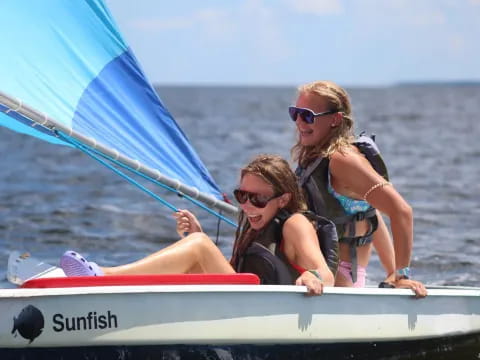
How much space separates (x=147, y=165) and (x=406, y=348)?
194 centimetres

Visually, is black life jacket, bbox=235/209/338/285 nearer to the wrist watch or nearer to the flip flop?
the wrist watch

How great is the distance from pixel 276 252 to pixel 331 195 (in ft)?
1.87

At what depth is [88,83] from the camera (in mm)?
6348

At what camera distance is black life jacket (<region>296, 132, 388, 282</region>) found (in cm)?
553

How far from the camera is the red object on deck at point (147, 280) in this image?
469 cm

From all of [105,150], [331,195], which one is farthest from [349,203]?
[105,150]

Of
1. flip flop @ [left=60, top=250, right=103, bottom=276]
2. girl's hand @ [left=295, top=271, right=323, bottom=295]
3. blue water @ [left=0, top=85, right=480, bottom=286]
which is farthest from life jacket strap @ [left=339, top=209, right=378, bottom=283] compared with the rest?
blue water @ [left=0, top=85, right=480, bottom=286]

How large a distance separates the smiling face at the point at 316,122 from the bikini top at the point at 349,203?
0.85 ft

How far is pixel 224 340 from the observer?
4.86 metres

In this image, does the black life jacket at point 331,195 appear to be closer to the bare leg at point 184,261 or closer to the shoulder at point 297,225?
the shoulder at point 297,225

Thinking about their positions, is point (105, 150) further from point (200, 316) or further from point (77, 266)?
point (200, 316)

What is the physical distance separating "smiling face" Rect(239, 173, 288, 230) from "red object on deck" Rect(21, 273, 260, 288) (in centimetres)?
43

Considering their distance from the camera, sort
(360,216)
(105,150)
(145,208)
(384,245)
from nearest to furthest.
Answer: (360,216) < (105,150) < (384,245) < (145,208)

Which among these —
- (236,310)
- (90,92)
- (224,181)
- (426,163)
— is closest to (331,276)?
(236,310)
